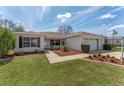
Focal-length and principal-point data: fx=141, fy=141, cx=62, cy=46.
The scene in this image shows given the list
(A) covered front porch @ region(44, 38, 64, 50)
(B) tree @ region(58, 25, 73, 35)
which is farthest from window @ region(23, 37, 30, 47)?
(A) covered front porch @ region(44, 38, 64, 50)

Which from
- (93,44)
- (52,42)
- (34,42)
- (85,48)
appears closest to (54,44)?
(52,42)

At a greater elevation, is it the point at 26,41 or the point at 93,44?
the point at 26,41

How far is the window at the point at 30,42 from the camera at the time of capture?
16042 millimetres

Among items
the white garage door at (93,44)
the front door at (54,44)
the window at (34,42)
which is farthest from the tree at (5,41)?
the front door at (54,44)

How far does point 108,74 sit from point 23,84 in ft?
13.6

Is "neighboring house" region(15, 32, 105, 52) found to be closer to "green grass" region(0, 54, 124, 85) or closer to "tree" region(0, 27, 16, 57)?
"tree" region(0, 27, 16, 57)

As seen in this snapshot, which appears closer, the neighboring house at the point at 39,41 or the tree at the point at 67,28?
the neighboring house at the point at 39,41

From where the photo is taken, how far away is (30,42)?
53.4ft

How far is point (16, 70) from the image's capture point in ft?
26.1

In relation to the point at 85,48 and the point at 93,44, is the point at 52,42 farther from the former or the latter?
the point at 85,48

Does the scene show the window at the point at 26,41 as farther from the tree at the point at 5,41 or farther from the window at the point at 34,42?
the tree at the point at 5,41

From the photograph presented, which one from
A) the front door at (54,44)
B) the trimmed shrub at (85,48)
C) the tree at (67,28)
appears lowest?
the trimmed shrub at (85,48)

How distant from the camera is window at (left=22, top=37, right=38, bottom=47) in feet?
52.6
